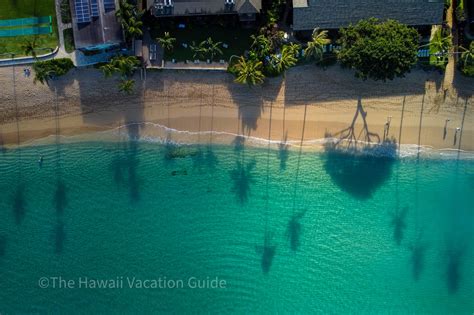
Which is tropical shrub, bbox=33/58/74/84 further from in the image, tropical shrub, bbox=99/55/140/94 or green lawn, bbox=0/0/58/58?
tropical shrub, bbox=99/55/140/94

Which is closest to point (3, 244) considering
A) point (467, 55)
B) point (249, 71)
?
point (249, 71)

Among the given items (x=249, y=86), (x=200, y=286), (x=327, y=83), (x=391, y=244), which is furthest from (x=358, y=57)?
(x=200, y=286)

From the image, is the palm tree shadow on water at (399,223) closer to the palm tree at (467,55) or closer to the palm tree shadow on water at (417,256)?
the palm tree shadow on water at (417,256)

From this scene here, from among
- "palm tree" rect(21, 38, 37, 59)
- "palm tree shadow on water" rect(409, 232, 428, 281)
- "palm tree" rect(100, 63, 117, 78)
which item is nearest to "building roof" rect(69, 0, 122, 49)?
"palm tree" rect(100, 63, 117, 78)

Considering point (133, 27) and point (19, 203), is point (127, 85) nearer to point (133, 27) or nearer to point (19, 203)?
point (133, 27)

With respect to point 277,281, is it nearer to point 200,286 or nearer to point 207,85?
point 200,286
